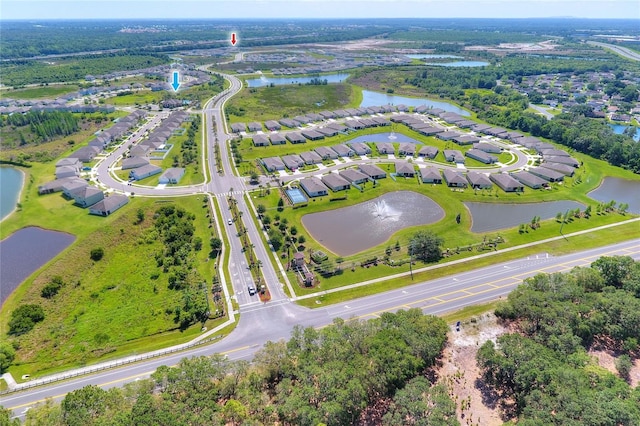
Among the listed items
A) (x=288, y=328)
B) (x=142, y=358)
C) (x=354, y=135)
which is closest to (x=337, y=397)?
(x=288, y=328)

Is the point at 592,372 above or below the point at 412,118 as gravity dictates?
below

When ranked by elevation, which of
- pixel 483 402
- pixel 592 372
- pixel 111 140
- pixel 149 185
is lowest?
pixel 483 402

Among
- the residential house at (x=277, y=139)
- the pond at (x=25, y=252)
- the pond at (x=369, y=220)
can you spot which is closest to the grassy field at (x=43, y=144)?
the pond at (x=25, y=252)

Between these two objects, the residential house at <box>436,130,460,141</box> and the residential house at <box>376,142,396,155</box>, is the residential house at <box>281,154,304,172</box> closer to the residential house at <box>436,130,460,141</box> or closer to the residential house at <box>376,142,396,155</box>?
the residential house at <box>376,142,396,155</box>

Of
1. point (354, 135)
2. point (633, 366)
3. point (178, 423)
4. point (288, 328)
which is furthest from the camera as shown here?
point (354, 135)

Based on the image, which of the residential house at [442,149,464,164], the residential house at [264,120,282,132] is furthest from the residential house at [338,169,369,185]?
the residential house at [264,120,282,132]

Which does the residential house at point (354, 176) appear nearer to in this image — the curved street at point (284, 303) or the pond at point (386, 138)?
the curved street at point (284, 303)

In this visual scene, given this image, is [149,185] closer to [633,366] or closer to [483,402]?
[483,402]
